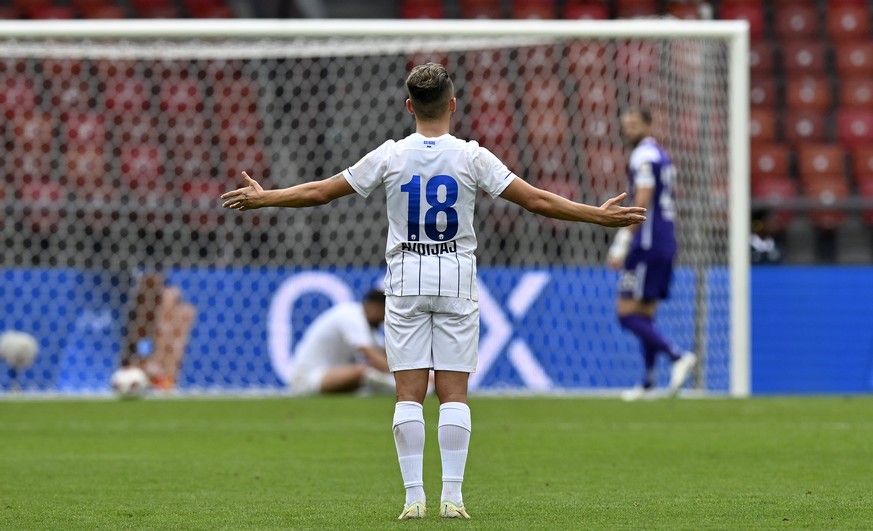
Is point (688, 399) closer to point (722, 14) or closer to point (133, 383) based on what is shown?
point (133, 383)

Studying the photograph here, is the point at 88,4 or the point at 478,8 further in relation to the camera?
the point at 478,8

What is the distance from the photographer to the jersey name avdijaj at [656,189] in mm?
10422

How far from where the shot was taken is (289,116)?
12797 millimetres

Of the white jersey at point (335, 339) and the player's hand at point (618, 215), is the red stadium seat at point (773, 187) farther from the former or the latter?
the player's hand at point (618, 215)

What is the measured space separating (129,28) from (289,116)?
5.72ft

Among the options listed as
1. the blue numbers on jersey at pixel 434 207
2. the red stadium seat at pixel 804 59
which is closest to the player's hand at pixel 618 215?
the blue numbers on jersey at pixel 434 207

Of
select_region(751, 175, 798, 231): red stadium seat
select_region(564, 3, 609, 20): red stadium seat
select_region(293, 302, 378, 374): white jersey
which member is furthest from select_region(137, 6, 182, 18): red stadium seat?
select_region(751, 175, 798, 231): red stadium seat

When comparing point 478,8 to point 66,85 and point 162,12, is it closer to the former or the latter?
point 162,12

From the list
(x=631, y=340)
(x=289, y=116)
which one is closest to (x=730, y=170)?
(x=631, y=340)

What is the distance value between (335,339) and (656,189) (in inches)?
109

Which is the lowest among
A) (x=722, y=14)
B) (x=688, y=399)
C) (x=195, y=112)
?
(x=688, y=399)

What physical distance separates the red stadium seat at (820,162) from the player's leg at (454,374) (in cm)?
1210

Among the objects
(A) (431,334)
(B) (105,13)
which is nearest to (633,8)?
(B) (105,13)

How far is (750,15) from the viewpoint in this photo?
696 inches
